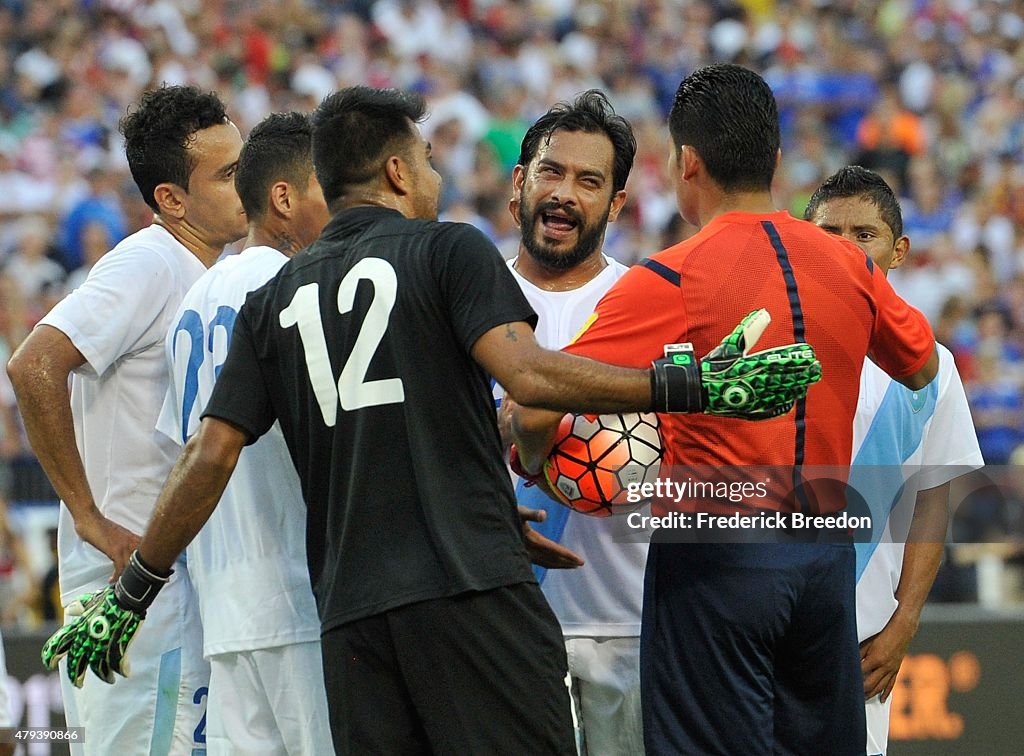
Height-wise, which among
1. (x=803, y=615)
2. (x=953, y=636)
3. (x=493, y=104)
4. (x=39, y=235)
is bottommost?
(x=953, y=636)

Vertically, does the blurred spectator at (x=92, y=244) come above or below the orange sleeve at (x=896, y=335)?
above

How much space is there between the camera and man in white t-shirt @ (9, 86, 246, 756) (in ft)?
17.3

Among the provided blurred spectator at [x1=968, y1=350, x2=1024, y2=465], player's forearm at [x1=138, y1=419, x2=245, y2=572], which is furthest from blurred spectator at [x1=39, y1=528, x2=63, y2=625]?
blurred spectator at [x1=968, y1=350, x2=1024, y2=465]

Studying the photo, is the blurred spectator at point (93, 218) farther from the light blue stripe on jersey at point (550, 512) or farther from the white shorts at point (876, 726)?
the white shorts at point (876, 726)

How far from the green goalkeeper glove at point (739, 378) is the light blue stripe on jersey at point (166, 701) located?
237 centimetres

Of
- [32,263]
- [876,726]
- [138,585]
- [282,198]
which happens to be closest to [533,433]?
[138,585]

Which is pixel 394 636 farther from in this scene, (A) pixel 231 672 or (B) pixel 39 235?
(B) pixel 39 235

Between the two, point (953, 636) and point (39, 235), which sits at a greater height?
point (39, 235)

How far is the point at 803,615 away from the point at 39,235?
1114 centimetres

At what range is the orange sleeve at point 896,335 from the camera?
14.6 feet

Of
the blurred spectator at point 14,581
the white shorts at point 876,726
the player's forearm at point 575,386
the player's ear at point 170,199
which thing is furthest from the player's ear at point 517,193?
the blurred spectator at point 14,581

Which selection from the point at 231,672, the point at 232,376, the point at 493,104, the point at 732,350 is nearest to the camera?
the point at 732,350

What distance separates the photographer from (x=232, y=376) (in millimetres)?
4344

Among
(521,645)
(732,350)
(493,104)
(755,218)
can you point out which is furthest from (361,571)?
(493,104)
